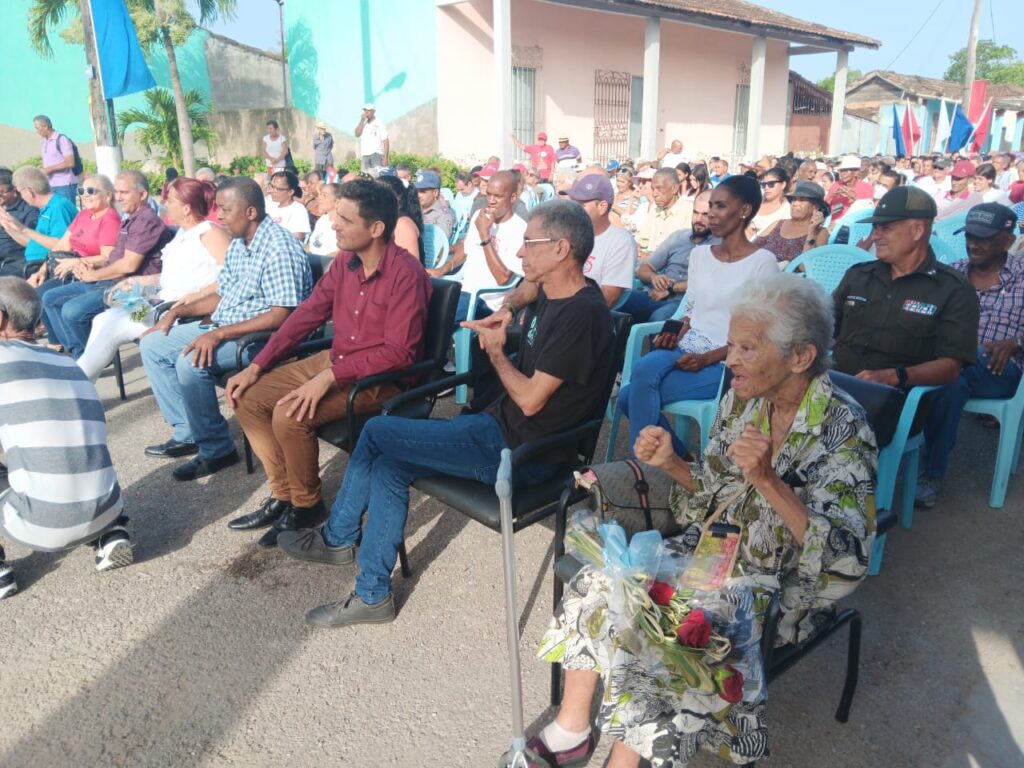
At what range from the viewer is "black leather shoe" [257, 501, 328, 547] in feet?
11.4

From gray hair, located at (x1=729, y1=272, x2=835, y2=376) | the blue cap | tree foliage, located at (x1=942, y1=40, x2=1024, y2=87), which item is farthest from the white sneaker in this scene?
tree foliage, located at (x1=942, y1=40, x2=1024, y2=87)

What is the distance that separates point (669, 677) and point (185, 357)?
3.22m

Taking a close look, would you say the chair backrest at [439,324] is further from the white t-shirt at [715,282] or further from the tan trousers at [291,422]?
the white t-shirt at [715,282]

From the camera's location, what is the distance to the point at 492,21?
55.5ft

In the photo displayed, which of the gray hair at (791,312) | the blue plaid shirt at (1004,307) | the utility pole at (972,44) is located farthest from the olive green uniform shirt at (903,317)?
the utility pole at (972,44)

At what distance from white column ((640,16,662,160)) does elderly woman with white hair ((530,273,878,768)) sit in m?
17.6

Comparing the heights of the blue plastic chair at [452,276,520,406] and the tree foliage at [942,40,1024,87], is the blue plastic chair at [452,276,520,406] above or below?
below

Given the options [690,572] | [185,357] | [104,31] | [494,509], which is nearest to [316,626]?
[494,509]

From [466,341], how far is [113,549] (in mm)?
2332

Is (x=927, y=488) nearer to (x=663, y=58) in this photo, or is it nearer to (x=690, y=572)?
(x=690, y=572)

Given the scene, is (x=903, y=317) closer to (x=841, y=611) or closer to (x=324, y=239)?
(x=841, y=611)

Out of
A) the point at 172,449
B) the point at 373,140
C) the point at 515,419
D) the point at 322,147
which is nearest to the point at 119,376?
the point at 172,449

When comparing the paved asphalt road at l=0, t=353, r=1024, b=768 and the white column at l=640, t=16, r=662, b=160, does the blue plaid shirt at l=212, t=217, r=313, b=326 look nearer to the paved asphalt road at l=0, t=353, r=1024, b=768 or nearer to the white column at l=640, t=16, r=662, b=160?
the paved asphalt road at l=0, t=353, r=1024, b=768

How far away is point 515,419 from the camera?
2.82 m
